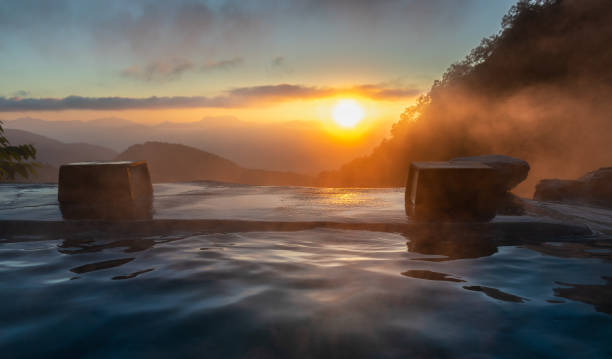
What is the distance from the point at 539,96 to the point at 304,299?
78.2ft

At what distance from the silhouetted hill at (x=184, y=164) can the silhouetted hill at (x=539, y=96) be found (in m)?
61.1

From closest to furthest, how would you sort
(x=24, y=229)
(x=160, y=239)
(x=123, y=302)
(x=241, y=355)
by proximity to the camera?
1. (x=241, y=355)
2. (x=123, y=302)
3. (x=160, y=239)
4. (x=24, y=229)

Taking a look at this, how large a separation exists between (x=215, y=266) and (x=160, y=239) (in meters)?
1.37

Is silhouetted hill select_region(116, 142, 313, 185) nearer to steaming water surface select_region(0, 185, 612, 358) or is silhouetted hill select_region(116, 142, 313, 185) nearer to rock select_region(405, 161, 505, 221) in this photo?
rock select_region(405, 161, 505, 221)

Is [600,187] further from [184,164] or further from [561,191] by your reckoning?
[184,164]

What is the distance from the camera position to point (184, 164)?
9588cm

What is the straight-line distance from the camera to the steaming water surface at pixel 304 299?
1.98m

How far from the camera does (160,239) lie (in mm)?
4273

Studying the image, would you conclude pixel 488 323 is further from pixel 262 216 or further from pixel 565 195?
pixel 565 195

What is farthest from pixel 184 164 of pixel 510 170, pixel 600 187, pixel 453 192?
pixel 453 192

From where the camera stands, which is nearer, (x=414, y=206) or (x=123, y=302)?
(x=123, y=302)

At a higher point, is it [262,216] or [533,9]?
[533,9]

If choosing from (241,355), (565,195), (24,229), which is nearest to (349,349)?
(241,355)

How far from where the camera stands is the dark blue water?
1975 millimetres
